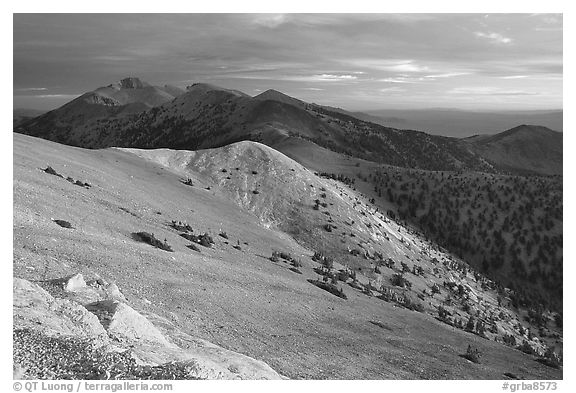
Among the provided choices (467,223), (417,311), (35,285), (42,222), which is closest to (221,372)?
(35,285)

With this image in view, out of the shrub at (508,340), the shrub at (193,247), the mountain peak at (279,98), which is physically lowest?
the shrub at (508,340)

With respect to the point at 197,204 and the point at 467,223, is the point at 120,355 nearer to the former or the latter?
the point at 197,204

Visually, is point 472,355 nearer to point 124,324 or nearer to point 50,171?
point 124,324

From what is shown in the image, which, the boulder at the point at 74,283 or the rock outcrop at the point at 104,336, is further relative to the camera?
the boulder at the point at 74,283

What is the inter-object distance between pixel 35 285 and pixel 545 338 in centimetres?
3411

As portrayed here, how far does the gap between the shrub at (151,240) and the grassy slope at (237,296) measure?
1.76 feet

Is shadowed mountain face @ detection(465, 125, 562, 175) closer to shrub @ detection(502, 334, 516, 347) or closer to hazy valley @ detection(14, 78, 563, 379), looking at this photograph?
hazy valley @ detection(14, 78, 563, 379)

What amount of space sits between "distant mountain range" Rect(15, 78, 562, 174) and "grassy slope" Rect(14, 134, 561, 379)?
56595 mm

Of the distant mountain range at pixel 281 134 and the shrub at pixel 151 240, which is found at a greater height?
the distant mountain range at pixel 281 134

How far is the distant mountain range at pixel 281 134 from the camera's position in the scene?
113 meters

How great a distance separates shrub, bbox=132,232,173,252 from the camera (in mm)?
20688

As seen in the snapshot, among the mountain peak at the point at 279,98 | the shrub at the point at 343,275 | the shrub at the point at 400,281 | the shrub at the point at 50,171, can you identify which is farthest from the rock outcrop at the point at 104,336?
the mountain peak at the point at 279,98

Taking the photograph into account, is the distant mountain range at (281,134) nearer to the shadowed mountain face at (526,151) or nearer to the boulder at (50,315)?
the shadowed mountain face at (526,151)

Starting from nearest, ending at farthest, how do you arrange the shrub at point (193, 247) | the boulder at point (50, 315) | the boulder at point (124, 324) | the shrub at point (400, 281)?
the boulder at point (50, 315)
the boulder at point (124, 324)
the shrub at point (193, 247)
the shrub at point (400, 281)
